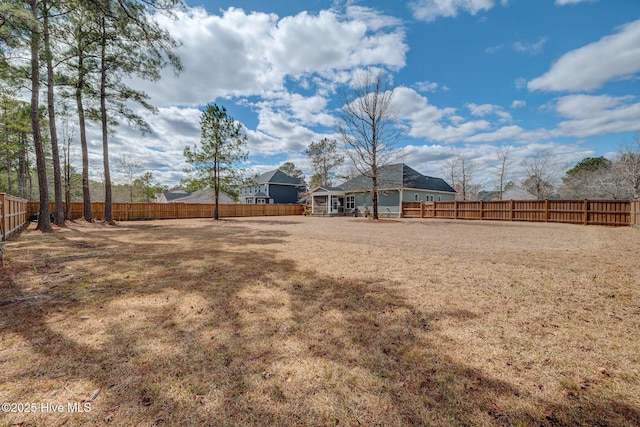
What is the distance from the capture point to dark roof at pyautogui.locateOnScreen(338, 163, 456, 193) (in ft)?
78.3

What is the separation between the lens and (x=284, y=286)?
3.98 meters

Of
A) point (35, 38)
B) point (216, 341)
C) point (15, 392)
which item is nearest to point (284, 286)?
point (216, 341)

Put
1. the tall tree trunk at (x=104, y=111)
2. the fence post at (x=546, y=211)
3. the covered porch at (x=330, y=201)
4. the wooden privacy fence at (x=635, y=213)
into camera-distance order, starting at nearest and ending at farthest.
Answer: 1. the wooden privacy fence at (x=635, y=213)
2. the tall tree trunk at (x=104, y=111)
3. the fence post at (x=546, y=211)
4. the covered porch at (x=330, y=201)

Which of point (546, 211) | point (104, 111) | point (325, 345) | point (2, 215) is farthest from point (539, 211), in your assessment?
point (104, 111)

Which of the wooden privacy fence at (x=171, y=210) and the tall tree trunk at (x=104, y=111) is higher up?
the tall tree trunk at (x=104, y=111)

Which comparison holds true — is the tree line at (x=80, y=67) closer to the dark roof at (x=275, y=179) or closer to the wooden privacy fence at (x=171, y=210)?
the wooden privacy fence at (x=171, y=210)

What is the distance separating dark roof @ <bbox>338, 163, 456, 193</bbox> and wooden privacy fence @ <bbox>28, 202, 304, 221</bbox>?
8818 mm

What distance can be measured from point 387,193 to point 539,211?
1107cm

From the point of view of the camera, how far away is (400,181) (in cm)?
2372

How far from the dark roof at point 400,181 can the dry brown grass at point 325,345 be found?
18698 millimetres

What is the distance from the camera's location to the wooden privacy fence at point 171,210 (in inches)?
770

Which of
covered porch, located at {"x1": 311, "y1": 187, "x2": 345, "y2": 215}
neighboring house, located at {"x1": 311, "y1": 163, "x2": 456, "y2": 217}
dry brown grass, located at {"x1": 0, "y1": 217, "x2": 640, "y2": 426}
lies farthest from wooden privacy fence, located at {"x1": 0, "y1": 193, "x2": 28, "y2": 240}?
covered porch, located at {"x1": 311, "y1": 187, "x2": 345, "y2": 215}

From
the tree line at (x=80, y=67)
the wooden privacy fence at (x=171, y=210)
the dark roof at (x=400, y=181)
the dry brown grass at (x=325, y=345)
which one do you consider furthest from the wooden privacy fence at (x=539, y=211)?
the tree line at (x=80, y=67)

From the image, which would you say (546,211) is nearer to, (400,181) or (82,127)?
(400,181)
